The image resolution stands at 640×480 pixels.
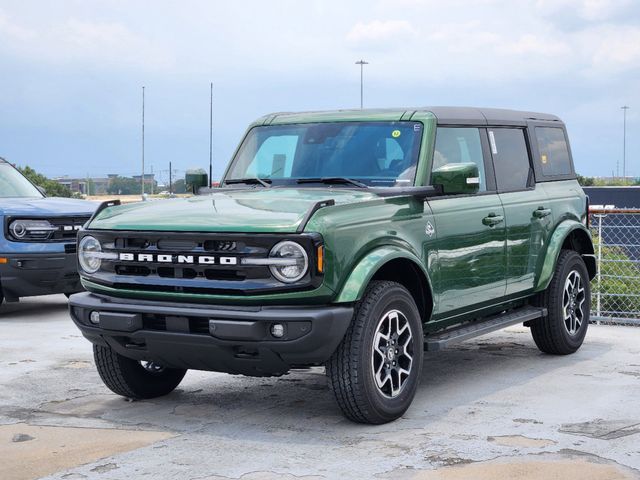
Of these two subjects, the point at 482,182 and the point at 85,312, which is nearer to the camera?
the point at 85,312

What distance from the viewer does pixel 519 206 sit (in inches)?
327

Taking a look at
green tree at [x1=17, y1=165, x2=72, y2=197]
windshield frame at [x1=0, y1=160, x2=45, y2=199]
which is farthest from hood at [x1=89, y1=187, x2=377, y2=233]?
green tree at [x1=17, y1=165, x2=72, y2=197]

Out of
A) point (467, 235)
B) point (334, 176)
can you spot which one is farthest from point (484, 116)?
point (334, 176)

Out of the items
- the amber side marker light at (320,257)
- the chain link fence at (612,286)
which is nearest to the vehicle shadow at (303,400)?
the amber side marker light at (320,257)

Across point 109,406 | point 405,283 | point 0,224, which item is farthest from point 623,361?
point 0,224

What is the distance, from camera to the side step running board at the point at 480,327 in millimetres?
7129

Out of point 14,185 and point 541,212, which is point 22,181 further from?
point 541,212

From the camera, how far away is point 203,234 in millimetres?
6117

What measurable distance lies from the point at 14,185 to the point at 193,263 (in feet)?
23.1

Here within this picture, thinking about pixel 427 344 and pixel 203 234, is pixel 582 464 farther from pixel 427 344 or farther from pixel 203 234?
pixel 203 234

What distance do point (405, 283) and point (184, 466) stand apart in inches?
83.4

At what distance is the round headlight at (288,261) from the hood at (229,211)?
0.10 metres

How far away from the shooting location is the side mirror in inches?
273

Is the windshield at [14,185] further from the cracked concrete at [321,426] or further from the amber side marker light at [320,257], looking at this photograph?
the amber side marker light at [320,257]
